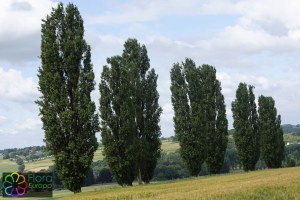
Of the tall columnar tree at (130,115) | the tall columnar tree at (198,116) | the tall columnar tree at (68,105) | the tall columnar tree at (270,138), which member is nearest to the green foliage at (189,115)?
the tall columnar tree at (198,116)

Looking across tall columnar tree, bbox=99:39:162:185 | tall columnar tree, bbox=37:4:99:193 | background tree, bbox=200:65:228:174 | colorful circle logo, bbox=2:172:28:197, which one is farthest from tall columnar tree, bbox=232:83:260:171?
colorful circle logo, bbox=2:172:28:197

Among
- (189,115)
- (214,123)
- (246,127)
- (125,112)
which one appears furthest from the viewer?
(246,127)

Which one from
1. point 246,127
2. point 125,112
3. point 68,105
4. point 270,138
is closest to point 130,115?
point 125,112

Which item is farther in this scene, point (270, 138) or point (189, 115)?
point (270, 138)

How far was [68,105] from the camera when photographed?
45.6 meters

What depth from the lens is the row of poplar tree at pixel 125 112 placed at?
1774 inches

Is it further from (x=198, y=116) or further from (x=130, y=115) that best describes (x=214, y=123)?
(x=130, y=115)

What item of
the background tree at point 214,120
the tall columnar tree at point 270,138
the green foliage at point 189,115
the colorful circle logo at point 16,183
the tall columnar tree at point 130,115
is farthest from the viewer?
the tall columnar tree at point 270,138

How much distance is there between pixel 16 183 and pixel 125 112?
1924 cm

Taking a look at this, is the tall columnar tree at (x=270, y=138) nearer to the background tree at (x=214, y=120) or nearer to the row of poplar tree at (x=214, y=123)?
the row of poplar tree at (x=214, y=123)

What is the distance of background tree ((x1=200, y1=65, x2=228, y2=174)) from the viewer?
79.8 meters

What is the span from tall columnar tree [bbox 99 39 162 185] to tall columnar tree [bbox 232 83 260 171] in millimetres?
31121

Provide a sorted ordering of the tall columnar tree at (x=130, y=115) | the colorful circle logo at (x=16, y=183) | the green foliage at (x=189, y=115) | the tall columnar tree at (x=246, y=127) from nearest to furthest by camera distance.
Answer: the colorful circle logo at (x=16, y=183) → the tall columnar tree at (x=130, y=115) → the green foliage at (x=189, y=115) → the tall columnar tree at (x=246, y=127)

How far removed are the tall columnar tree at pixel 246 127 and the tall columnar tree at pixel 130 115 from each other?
102ft
